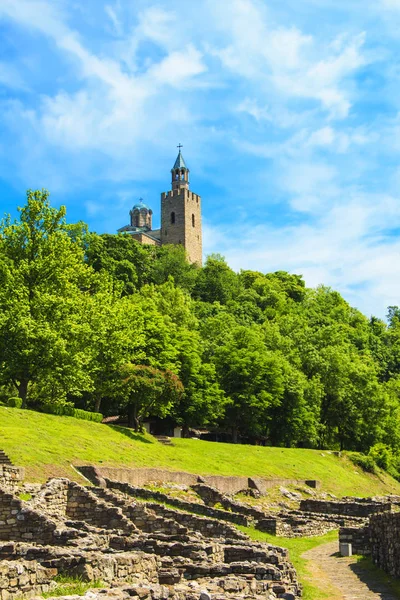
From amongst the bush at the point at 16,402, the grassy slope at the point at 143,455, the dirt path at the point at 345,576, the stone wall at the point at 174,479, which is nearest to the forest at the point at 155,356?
the bush at the point at 16,402

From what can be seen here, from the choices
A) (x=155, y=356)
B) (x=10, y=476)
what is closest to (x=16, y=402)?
(x=155, y=356)

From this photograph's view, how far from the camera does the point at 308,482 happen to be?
4709cm

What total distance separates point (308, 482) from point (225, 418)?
19902mm

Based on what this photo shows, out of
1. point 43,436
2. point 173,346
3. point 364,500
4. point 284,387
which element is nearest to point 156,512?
point 43,436

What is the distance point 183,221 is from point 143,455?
109419mm

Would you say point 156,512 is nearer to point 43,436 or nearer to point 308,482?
point 43,436

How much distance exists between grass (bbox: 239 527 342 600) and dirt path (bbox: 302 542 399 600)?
0.59 feet

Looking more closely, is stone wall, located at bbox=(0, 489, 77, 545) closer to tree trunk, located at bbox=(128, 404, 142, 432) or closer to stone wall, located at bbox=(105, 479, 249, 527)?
stone wall, located at bbox=(105, 479, 249, 527)

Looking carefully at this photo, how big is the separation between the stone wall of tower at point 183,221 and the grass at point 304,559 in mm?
116214

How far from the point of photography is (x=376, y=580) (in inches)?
771

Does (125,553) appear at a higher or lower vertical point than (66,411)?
lower

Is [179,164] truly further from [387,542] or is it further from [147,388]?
[387,542]

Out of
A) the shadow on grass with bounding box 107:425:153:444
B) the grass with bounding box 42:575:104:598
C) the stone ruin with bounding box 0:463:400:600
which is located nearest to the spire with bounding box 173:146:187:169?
the shadow on grass with bounding box 107:425:153:444

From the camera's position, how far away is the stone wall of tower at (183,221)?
145000 millimetres
